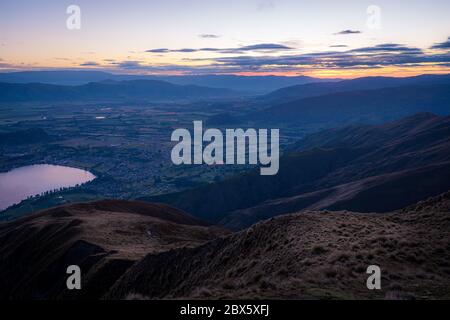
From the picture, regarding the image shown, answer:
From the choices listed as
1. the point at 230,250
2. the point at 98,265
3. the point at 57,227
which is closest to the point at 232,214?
the point at 57,227

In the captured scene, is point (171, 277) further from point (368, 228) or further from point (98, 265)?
point (368, 228)

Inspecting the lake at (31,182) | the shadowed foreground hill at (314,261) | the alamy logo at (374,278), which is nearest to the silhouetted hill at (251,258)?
the shadowed foreground hill at (314,261)

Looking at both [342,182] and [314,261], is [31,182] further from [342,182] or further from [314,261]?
[314,261]

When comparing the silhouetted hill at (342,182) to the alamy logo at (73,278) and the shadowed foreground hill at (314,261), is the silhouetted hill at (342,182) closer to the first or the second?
the alamy logo at (73,278)

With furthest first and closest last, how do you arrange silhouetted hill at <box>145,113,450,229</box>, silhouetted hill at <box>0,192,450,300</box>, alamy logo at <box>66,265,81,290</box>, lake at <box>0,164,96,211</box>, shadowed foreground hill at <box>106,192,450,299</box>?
lake at <box>0,164,96,211</box>, silhouetted hill at <box>145,113,450,229</box>, alamy logo at <box>66,265,81,290</box>, silhouetted hill at <box>0,192,450,300</box>, shadowed foreground hill at <box>106,192,450,299</box>

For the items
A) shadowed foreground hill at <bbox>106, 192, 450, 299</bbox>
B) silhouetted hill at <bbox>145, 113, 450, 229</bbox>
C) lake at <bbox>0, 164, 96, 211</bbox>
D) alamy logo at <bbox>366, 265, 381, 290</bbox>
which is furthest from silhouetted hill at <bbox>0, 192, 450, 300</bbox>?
lake at <bbox>0, 164, 96, 211</bbox>

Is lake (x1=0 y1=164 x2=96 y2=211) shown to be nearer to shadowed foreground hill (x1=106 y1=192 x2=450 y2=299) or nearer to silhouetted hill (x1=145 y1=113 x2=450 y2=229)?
silhouetted hill (x1=145 y1=113 x2=450 y2=229)

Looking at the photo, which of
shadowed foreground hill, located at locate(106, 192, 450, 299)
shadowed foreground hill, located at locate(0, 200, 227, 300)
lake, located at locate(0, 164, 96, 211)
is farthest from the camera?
lake, located at locate(0, 164, 96, 211)
